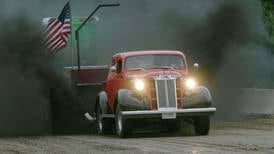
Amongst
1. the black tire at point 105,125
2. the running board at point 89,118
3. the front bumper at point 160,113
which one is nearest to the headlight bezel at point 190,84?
the front bumper at point 160,113

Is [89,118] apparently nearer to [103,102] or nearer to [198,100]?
[103,102]

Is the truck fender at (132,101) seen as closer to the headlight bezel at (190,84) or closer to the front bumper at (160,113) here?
the front bumper at (160,113)

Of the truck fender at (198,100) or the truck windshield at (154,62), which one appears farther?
the truck windshield at (154,62)

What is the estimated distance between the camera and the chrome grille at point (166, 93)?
18250 mm

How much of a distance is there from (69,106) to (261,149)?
29.9 feet

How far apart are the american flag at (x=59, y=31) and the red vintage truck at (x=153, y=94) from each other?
507 cm

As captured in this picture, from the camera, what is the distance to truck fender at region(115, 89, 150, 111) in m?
18.1

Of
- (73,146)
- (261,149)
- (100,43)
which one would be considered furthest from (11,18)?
(261,149)

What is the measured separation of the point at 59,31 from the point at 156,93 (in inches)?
322

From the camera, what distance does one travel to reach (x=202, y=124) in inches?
728

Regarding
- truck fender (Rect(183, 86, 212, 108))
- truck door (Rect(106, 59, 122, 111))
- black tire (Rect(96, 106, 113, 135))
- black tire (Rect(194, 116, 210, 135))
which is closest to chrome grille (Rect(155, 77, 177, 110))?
truck fender (Rect(183, 86, 212, 108))

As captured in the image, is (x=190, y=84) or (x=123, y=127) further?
(x=190, y=84)

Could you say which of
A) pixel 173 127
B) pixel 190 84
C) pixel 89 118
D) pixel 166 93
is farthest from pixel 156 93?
pixel 89 118

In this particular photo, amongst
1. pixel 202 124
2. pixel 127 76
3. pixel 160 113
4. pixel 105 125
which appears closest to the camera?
pixel 160 113
